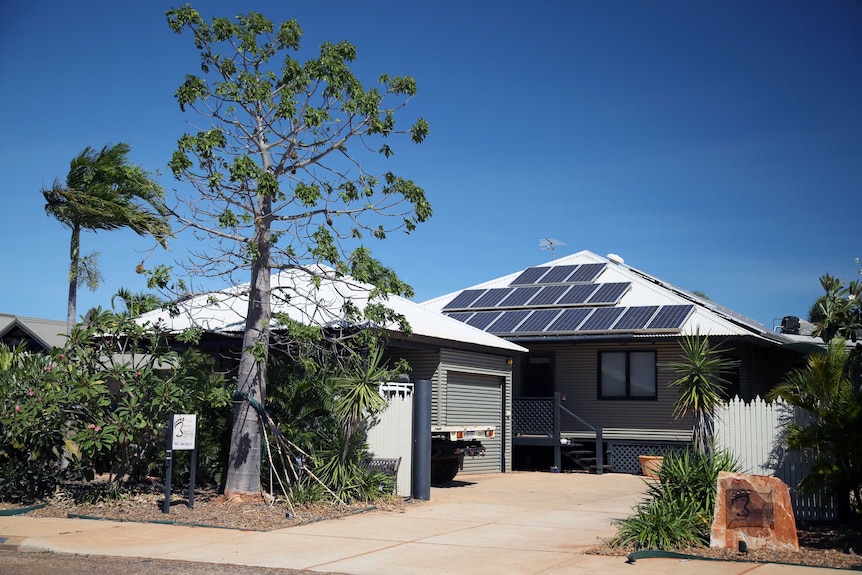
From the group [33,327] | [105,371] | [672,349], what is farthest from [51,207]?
[672,349]

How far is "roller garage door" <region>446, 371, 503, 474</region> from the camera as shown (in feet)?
69.3

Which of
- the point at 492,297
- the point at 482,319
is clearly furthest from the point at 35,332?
the point at 492,297

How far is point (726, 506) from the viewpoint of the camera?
10.1 m

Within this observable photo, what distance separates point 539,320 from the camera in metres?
26.2

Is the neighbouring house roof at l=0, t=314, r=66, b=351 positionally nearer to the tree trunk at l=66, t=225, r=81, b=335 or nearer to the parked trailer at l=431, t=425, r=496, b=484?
the tree trunk at l=66, t=225, r=81, b=335

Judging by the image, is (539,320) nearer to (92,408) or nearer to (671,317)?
(671,317)

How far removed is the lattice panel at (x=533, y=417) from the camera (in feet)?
78.7

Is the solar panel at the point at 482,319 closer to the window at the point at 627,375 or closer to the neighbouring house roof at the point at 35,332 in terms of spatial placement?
the window at the point at 627,375

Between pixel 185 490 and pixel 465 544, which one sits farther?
pixel 185 490

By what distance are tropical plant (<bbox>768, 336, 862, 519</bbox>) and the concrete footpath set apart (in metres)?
2.17

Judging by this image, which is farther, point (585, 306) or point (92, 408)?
point (585, 306)

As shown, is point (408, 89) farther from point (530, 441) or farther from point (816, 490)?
point (530, 441)

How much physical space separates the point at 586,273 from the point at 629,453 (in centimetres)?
734

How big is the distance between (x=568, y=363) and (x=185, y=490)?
13.2 meters
